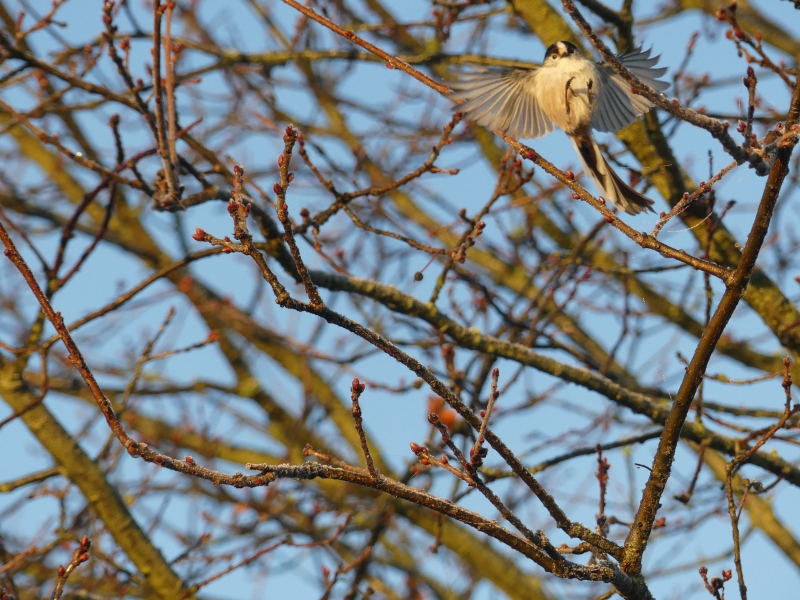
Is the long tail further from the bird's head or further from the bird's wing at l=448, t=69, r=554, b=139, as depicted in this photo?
the bird's head

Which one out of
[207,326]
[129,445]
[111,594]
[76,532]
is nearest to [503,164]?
[129,445]

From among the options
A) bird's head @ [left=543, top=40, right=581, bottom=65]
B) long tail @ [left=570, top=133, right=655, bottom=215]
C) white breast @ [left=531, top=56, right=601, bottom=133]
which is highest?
bird's head @ [left=543, top=40, right=581, bottom=65]

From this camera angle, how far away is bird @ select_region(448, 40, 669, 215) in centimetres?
272

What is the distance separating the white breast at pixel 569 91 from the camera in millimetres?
2727

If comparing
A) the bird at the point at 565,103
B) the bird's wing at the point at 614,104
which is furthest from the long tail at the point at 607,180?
the bird's wing at the point at 614,104

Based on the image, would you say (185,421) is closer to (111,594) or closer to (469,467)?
(111,594)

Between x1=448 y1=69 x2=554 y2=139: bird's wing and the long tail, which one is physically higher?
x1=448 y1=69 x2=554 y2=139: bird's wing

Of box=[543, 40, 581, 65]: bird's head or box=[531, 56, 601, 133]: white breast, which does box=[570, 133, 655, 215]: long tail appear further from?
box=[543, 40, 581, 65]: bird's head

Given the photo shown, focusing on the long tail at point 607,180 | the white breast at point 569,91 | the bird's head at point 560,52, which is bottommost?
the long tail at point 607,180

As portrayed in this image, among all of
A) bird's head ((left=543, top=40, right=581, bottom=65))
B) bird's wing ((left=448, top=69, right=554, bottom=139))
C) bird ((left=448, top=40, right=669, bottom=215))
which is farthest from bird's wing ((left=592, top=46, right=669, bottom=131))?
bird's wing ((left=448, top=69, right=554, bottom=139))

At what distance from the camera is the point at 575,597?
5.06 meters

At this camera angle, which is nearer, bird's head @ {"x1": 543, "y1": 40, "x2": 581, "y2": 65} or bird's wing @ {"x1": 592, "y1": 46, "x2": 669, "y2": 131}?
bird's wing @ {"x1": 592, "y1": 46, "x2": 669, "y2": 131}

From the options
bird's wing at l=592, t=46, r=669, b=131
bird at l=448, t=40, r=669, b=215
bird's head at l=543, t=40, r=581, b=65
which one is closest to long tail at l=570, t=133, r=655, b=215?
bird at l=448, t=40, r=669, b=215

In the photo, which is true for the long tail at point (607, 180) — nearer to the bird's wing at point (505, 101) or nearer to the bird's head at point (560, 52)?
the bird's wing at point (505, 101)
